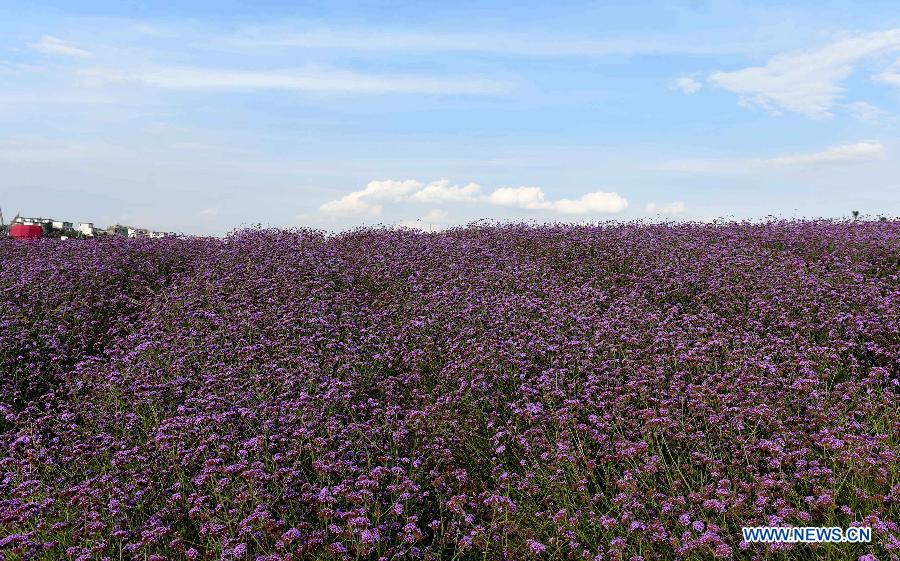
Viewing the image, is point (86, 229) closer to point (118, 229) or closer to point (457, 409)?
point (118, 229)

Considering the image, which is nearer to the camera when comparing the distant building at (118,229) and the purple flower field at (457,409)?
the purple flower field at (457,409)

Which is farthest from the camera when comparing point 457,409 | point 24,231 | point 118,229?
point 118,229

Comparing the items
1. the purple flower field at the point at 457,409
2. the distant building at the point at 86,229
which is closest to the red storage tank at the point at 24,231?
the distant building at the point at 86,229

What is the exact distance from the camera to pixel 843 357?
6438 millimetres

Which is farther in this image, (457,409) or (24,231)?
(24,231)

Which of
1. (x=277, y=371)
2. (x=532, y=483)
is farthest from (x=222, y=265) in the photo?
(x=532, y=483)

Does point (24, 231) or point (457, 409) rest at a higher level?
point (24, 231)

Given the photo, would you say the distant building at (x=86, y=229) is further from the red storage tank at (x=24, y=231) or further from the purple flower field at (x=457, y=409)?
the purple flower field at (x=457, y=409)

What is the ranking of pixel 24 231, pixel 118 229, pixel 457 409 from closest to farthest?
pixel 457 409 → pixel 24 231 → pixel 118 229

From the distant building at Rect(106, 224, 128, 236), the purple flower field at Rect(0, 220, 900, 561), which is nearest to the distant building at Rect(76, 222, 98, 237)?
the distant building at Rect(106, 224, 128, 236)

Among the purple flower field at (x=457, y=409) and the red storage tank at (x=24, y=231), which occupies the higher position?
the red storage tank at (x=24, y=231)

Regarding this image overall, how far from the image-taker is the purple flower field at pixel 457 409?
3.82 m

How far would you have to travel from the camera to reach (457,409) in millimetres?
5496

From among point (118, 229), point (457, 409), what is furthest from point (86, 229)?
point (457, 409)
